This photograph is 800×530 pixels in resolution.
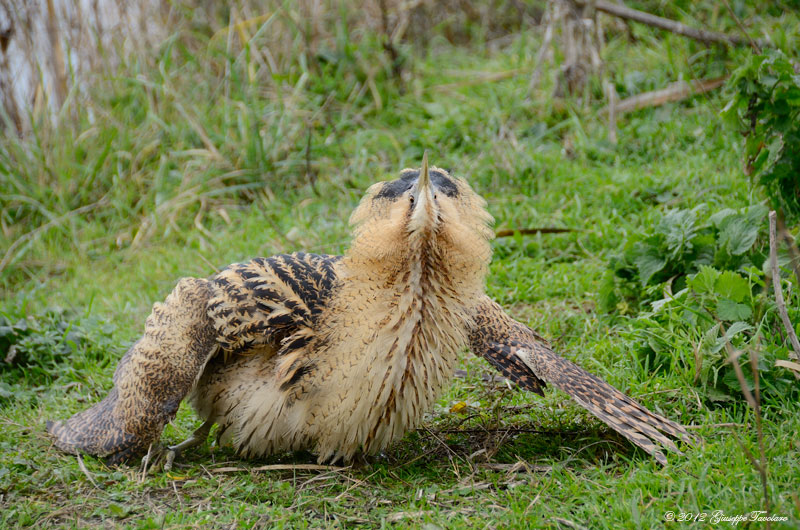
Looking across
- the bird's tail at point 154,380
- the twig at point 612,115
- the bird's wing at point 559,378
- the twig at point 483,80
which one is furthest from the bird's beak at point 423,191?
the twig at point 483,80

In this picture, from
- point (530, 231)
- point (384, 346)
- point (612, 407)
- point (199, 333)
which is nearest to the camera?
point (384, 346)

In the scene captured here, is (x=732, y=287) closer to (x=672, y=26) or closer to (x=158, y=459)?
(x=158, y=459)

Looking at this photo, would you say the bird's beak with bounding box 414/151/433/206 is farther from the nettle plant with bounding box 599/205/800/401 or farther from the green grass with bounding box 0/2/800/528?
the nettle plant with bounding box 599/205/800/401

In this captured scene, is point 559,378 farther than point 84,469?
No

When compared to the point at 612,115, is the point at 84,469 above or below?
below

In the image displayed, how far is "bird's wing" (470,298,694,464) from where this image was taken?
359 cm

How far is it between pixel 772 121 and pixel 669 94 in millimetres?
2992

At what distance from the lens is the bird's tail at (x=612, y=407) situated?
140 inches

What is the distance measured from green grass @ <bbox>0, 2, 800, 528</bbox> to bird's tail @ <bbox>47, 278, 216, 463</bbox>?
129mm

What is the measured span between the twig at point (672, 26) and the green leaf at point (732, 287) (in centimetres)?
402

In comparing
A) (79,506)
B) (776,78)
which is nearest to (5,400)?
(79,506)

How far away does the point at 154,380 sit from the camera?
12.8ft

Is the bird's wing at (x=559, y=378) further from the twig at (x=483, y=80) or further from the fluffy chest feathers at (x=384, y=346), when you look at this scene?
the twig at (x=483, y=80)

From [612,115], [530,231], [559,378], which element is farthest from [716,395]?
[612,115]
